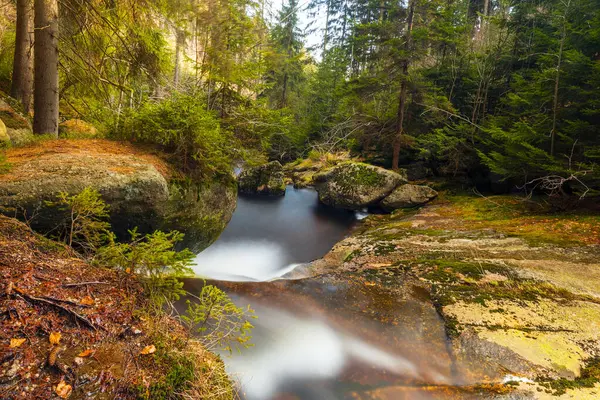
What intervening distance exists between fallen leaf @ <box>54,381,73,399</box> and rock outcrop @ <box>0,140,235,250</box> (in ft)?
6.09

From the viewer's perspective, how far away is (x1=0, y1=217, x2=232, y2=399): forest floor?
1926mm

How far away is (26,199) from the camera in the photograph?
3703mm

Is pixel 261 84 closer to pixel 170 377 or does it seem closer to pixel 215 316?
pixel 215 316

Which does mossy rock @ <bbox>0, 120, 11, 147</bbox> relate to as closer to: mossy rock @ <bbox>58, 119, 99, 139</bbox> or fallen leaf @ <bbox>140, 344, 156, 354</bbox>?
mossy rock @ <bbox>58, 119, 99, 139</bbox>

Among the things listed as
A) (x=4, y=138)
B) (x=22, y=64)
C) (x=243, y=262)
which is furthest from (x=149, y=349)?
(x=22, y=64)

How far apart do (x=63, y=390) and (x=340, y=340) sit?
3.34m

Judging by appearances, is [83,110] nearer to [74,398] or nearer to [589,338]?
[74,398]

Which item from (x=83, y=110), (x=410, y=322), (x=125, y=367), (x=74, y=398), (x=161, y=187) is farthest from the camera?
(x=83, y=110)

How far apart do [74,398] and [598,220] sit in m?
10.6

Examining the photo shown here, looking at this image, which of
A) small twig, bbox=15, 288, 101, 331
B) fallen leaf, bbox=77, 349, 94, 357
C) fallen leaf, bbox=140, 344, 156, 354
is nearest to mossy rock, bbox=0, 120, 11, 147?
small twig, bbox=15, 288, 101, 331

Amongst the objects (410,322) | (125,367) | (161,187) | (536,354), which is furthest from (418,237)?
(125,367)

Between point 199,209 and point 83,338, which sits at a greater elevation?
point 199,209

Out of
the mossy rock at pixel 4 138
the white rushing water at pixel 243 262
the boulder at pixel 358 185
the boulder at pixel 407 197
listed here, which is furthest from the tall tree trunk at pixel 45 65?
the boulder at pixel 407 197

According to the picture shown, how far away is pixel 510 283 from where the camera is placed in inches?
197
